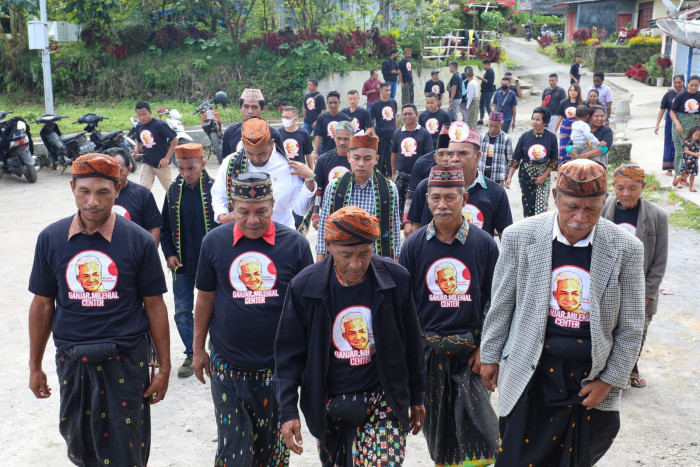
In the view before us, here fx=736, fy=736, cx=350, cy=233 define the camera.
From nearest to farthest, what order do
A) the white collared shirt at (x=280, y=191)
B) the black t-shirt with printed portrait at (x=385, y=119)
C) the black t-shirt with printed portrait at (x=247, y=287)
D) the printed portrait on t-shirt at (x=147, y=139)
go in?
the black t-shirt with printed portrait at (x=247, y=287) → the white collared shirt at (x=280, y=191) → the printed portrait on t-shirt at (x=147, y=139) → the black t-shirt with printed portrait at (x=385, y=119)

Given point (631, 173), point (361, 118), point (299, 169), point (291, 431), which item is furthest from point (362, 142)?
point (361, 118)

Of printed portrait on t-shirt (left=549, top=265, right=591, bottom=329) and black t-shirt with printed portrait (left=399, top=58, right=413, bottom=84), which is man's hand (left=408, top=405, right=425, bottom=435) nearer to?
printed portrait on t-shirt (left=549, top=265, right=591, bottom=329)

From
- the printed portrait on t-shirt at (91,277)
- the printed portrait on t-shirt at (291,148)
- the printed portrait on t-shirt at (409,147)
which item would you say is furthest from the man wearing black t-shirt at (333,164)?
the printed portrait on t-shirt at (91,277)

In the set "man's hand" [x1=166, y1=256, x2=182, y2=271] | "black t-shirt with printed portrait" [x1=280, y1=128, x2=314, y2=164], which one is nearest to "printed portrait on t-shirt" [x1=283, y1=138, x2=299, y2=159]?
Answer: "black t-shirt with printed portrait" [x1=280, y1=128, x2=314, y2=164]

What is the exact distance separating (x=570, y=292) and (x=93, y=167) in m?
2.59

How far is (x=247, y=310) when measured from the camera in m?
4.12

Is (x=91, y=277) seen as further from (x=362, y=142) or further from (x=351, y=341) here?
(x=362, y=142)

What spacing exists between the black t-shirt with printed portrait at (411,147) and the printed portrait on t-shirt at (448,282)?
5913mm

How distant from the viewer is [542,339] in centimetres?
358

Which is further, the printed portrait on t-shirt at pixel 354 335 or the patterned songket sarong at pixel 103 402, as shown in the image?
the patterned songket sarong at pixel 103 402

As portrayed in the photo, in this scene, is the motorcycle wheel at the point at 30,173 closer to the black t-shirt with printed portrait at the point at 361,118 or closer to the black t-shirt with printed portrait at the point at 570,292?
the black t-shirt with printed portrait at the point at 361,118

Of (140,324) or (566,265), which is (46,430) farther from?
(566,265)

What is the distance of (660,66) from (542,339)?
30.7 meters

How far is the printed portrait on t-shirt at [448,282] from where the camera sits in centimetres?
447
